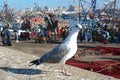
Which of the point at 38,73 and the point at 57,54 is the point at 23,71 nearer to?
the point at 38,73

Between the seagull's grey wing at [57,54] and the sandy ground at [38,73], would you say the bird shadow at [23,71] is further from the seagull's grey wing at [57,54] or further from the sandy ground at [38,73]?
the seagull's grey wing at [57,54]

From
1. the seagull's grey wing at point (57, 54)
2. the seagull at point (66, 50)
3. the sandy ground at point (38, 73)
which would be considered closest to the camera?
the seagull at point (66, 50)

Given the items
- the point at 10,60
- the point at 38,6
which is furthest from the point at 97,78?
Result: the point at 38,6

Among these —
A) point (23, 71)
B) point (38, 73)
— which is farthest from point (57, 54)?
point (23, 71)

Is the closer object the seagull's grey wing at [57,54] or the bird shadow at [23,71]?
the seagull's grey wing at [57,54]

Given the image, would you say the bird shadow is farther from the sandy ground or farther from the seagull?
the seagull

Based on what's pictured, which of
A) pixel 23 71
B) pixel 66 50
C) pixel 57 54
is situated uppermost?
pixel 66 50

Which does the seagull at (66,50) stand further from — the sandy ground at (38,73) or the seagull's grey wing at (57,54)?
the sandy ground at (38,73)

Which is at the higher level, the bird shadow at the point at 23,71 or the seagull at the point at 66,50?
the seagull at the point at 66,50

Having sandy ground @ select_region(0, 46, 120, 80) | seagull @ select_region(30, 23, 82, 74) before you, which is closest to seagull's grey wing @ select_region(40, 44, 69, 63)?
seagull @ select_region(30, 23, 82, 74)

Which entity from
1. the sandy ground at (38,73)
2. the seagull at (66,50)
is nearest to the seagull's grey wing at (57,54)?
the seagull at (66,50)

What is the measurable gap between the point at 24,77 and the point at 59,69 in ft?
4.60

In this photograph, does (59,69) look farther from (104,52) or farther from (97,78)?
(104,52)

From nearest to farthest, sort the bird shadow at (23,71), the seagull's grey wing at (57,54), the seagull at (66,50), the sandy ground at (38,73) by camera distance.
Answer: the seagull at (66,50), the seagull's grey wing at (57,54), the sandy ground at (38,73), the bird shadow at (23,71)
